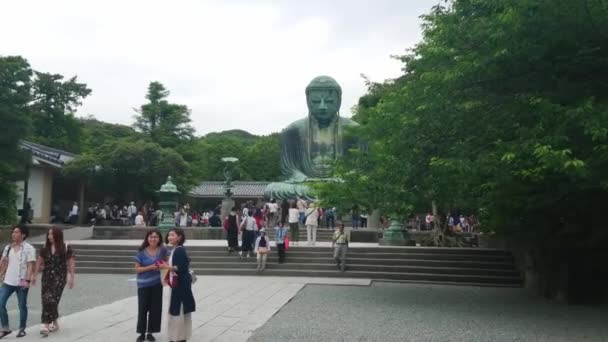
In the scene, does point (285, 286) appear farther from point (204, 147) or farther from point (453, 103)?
point (204, 147)

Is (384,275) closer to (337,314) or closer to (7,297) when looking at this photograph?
(337,314)

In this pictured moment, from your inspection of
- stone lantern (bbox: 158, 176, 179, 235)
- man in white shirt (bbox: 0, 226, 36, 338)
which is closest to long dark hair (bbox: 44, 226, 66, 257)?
man in white shirt (bbox: 0, 226, 36, 338)

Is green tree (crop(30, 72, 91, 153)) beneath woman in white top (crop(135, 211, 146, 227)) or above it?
above

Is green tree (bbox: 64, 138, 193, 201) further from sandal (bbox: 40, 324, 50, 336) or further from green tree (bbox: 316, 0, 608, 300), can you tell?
sandal (bbox: 40, 324, 50, 336)

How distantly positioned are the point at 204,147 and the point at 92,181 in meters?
20.6

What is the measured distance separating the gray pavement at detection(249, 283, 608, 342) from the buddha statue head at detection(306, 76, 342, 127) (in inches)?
584

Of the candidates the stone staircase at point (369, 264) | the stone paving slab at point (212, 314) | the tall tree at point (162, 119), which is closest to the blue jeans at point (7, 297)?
the stone paving slab at point (212, 314)

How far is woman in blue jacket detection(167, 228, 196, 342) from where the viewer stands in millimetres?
6805

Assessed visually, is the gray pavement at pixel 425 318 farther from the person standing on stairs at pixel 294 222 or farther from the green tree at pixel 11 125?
the green tree at pixel 11 125

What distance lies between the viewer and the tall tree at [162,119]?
41719mm

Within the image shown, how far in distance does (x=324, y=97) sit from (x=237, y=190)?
18670 millimetres

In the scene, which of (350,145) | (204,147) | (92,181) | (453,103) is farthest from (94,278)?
(204,147)

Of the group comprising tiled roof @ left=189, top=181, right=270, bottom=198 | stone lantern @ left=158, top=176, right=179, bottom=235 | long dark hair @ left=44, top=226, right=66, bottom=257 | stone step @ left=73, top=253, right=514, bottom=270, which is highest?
tiled roof @ left=189, top=181, right=270, bottom=198

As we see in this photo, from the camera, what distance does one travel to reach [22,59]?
22312 mm
